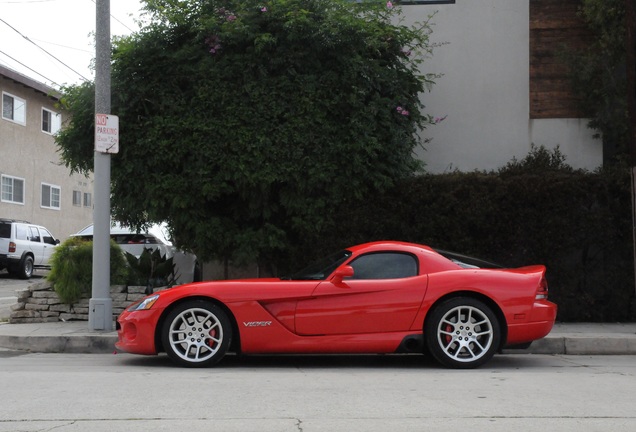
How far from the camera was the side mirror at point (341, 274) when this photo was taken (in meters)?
7.57

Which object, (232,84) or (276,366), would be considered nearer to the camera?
(276,366)

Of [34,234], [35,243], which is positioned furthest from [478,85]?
[34,234]

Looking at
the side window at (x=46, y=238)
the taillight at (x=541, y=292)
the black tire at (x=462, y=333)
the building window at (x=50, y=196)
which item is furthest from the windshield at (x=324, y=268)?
the building window at (x=50, y=196)

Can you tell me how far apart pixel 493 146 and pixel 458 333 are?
20.5ft

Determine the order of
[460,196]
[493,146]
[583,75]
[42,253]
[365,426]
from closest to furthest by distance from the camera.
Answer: [365,426] < [460,196] < [583,75] < [493,146] < [42,253]

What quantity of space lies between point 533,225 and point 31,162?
83.1 feet

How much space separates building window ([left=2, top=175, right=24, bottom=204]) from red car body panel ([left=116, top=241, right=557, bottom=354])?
2386 centimetres

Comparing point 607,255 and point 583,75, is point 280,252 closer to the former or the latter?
point 607,255

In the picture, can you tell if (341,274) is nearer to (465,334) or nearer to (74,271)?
(465,334)

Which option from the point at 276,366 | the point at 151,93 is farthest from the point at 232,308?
the point at 151,93

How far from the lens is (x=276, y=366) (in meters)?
8.05

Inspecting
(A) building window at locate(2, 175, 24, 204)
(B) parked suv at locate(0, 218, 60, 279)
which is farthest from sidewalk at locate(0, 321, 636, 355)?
(A) building window at locate(2, 175, 24, 204)

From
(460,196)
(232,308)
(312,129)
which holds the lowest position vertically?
(232,308)

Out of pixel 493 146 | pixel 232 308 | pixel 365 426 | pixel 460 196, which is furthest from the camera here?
pixel 493 146
